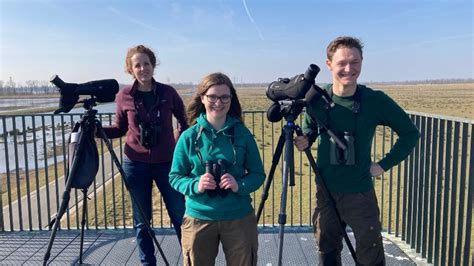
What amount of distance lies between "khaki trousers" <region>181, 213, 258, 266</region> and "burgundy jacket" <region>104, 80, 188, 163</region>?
972mm

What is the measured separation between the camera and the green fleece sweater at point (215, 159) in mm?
2207

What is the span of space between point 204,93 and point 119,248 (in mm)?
2311

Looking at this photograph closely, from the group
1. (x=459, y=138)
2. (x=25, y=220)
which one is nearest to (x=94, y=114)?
(x=459, y=138)

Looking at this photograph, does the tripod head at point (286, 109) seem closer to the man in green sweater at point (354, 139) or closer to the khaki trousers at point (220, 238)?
the man in green sweater at point (354, 139)

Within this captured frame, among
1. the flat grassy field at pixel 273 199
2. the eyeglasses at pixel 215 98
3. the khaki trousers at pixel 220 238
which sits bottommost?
the flat grassy field at pixel 273 199

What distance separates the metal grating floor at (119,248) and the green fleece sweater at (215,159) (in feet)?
4.96

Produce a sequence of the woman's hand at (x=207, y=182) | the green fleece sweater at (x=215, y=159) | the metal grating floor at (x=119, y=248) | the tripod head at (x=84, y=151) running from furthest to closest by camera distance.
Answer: the metal grating floor at (x=119, y=248) → the tripod head at (x=84, y=151) → the green fleece sweater at (x=215, y=159) → the woman's hand at (x=207, y=182)

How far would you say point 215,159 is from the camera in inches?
86.9

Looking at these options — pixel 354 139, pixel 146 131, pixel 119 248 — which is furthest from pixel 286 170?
pixel 119 248

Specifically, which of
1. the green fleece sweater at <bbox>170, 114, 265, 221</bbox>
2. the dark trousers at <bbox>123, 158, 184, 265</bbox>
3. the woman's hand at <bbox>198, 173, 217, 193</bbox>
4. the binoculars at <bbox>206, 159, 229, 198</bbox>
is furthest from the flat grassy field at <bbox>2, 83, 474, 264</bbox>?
the woman's hand at <bbox>198, 173, 217, 193</bbox>

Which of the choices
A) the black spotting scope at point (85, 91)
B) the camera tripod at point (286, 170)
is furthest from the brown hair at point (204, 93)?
the black spotting scope at point (85, 91)

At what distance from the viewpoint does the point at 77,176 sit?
2.81 m

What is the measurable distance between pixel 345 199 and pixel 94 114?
6.11 ft

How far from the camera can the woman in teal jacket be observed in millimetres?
2209
